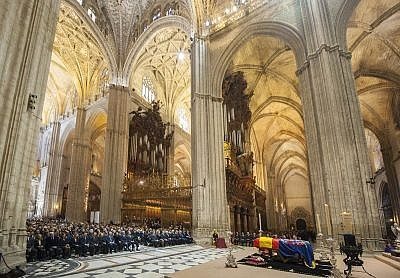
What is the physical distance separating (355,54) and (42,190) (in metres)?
28.1

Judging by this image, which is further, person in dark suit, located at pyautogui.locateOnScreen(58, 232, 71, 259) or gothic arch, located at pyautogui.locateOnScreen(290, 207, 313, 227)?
gothic arch, located at pyautogui.locateOnScreen(290, 207, 313, 227)

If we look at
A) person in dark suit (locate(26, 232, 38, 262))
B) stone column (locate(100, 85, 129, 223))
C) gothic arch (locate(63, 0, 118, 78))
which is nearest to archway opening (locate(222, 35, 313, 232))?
stone column (locate(100, 85, 129, 223))

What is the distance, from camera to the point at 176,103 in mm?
27469

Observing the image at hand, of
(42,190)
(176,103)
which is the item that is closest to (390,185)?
(176,103)

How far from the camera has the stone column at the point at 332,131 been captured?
8938 mm

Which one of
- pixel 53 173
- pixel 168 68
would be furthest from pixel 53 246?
pixel 168 68

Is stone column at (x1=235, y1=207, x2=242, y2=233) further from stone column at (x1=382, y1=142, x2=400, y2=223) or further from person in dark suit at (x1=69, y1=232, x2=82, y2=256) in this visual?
stone column at (x1=382, y1=142, x2=400, y2=223)

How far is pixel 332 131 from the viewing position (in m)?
9.83

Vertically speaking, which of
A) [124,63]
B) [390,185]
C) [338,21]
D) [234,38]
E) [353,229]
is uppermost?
[124,63]

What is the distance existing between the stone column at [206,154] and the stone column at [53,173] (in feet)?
53.6

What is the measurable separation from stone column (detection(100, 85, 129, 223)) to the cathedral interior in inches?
3.7

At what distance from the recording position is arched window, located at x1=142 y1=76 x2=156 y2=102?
982 inches

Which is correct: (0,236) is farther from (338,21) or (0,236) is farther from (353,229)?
(338,21)

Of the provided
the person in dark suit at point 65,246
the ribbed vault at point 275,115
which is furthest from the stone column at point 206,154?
the person in dark suit at point 65,246
